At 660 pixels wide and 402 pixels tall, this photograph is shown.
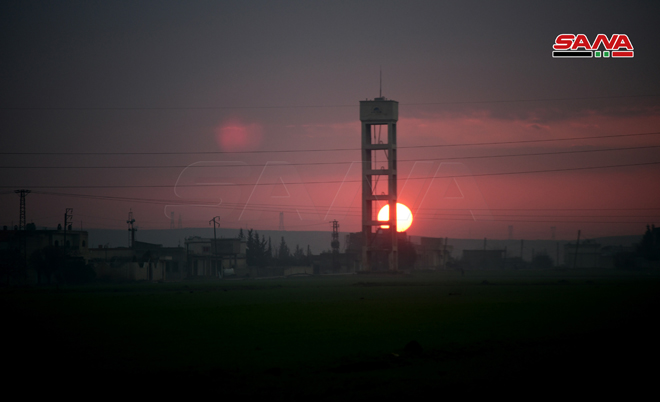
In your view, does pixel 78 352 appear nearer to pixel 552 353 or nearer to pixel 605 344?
pixel 552 353

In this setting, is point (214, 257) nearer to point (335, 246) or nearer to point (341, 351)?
point (335, 246)

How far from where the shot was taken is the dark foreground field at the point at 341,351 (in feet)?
58.1

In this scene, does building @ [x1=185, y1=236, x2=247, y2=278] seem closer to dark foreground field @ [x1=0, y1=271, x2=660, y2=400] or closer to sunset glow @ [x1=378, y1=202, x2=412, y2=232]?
sunset glow @ [x1=378, y1=202, x2=412, y2=232]

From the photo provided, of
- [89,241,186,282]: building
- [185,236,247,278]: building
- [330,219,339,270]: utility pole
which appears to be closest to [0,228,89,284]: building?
[89,241,186,282]: building

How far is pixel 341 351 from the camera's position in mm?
23422

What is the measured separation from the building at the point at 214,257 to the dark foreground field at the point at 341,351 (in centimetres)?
9445

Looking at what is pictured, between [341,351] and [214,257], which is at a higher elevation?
[214,257]

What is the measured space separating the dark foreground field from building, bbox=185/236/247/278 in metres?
94.5

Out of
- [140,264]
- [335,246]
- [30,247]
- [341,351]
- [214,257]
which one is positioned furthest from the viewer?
[335,246]

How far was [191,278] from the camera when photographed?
12394 cm

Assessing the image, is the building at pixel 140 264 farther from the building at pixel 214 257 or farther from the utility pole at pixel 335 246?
the utility pole at pixel 335 246

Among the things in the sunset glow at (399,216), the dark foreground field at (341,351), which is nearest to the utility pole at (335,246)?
the sunset glow at (399,216)

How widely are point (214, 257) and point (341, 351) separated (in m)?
113

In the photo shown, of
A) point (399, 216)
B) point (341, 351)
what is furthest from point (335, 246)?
point (341, 351)
